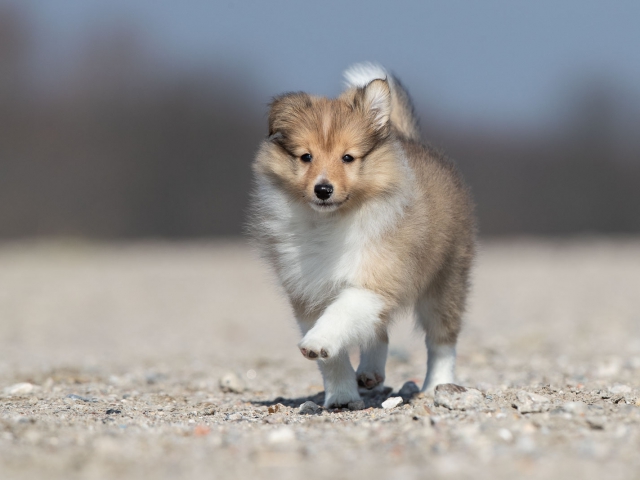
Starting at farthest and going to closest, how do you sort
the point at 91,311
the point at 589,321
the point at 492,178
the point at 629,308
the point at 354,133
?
the point at 492,178, the point at 91,311, the point at 629,308, the point at 589,321, the point at 354,133

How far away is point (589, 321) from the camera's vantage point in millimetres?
10523

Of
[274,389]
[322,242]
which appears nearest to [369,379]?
[274,389]

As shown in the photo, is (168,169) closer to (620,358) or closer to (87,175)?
(87,175)

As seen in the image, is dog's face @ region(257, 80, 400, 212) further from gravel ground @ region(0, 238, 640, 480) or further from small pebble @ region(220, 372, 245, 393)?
small pebble @ region(220, 372, 245, 393)

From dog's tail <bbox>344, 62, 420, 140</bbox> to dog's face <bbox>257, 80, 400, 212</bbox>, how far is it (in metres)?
0.77

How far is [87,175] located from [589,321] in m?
21.5

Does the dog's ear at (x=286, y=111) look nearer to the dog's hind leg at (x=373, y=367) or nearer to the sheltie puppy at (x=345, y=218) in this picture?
the sheltie puppy at (x=345, y=218)

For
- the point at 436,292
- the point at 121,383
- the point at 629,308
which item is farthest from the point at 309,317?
the point at 629,308

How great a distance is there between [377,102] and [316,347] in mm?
1585

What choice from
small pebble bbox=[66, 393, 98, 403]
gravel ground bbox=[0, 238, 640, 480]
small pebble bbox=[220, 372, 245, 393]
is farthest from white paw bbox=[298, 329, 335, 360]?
small pebble bbox=[220, 372, 245, 393]

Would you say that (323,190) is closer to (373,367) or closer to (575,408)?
(373,367)

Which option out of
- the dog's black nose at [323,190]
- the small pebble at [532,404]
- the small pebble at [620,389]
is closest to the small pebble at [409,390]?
the small pebble at [620,389]

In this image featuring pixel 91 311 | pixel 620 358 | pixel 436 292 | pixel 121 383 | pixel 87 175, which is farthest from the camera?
pixel 87 175

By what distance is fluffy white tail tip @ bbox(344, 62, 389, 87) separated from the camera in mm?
6195
